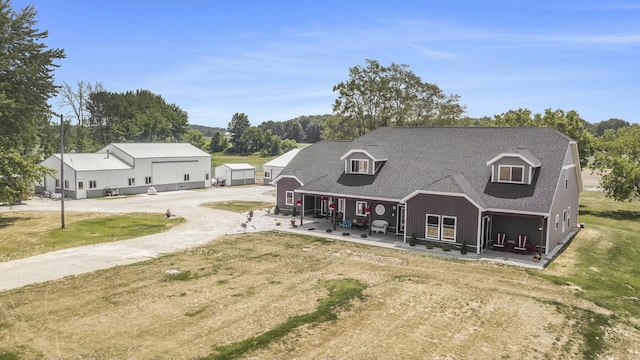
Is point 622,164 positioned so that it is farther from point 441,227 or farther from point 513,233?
point 441,227

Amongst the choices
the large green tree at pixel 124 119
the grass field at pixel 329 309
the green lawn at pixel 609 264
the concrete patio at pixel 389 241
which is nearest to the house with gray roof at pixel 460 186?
the concrete patio at pixel 389 241

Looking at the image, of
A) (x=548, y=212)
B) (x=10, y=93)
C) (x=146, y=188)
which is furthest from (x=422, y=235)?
(x=146, y=188)

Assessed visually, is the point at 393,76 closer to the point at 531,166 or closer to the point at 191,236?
the point at 531,166

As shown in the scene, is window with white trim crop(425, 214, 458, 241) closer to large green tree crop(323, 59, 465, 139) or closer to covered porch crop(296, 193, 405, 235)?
covered porch crop(296, 193, 405, 235)

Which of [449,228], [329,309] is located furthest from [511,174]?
[329,309]

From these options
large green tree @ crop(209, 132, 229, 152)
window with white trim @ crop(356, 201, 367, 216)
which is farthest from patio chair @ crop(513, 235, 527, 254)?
large green tree @ crop(209, 132, 229, 152)

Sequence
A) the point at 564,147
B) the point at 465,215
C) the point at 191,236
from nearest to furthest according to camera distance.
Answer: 1. the point at 465,215
2. the point at 564,147
3. the point at 191,236

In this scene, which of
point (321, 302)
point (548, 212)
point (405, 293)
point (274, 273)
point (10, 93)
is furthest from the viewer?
point (10, 93)
